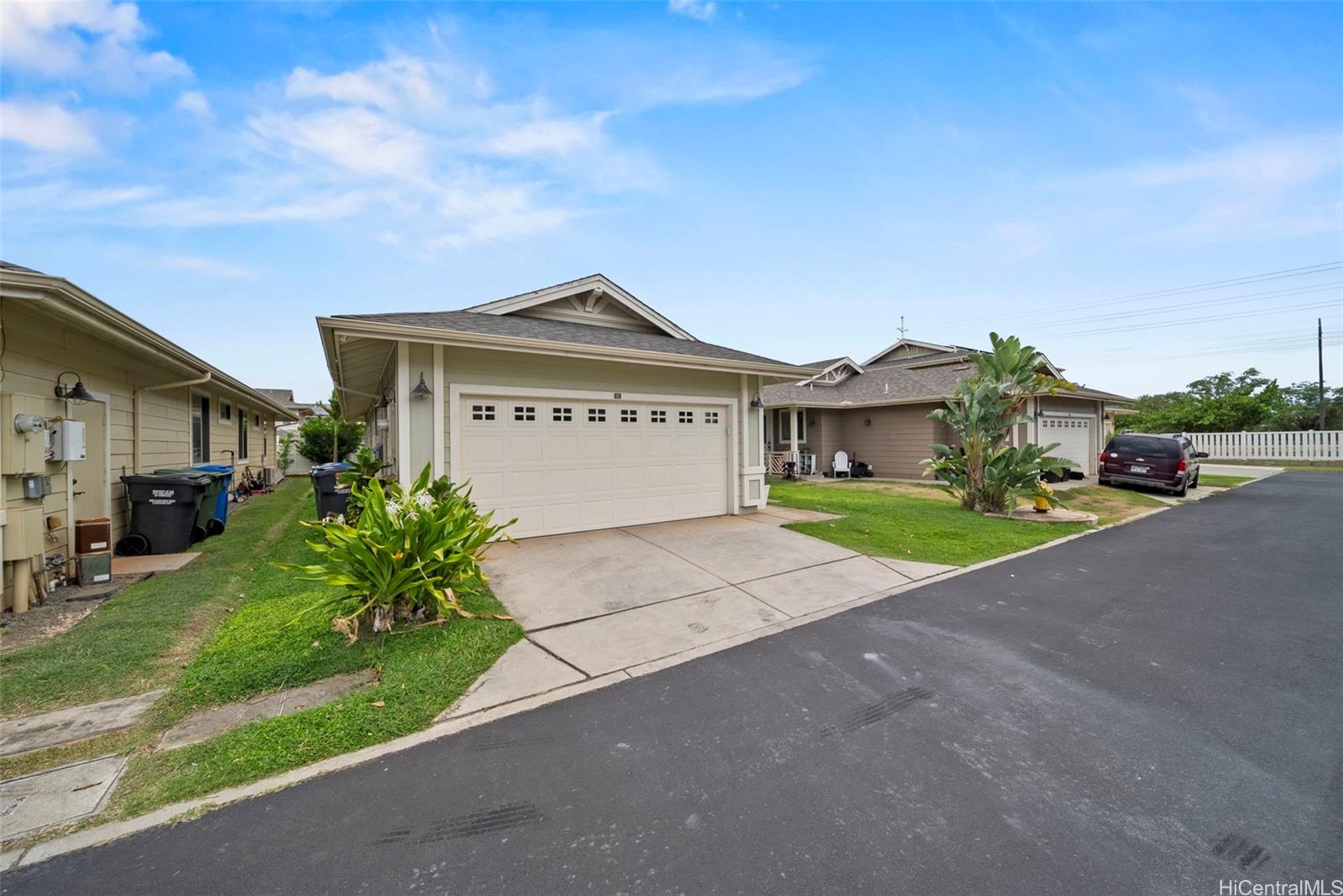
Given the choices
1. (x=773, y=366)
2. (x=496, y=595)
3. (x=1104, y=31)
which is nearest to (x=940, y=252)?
(x=1104, y=31)

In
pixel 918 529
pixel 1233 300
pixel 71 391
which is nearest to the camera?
pixel 71 391

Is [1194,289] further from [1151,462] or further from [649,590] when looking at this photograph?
[649,590]

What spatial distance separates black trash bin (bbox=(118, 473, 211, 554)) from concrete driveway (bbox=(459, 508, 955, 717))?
173 inches

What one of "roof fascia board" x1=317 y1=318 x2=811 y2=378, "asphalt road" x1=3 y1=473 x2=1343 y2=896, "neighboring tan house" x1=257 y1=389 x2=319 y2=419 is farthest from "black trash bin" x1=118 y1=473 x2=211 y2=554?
"neighboring tan house" x1=257 y1=389 x2=319 y2=419

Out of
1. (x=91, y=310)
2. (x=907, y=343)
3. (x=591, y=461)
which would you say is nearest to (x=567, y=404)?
(x=591, y=461)

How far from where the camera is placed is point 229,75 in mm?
7984

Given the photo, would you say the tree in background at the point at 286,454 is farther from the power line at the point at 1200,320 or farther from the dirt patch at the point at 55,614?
the power line at the point at 1200,320

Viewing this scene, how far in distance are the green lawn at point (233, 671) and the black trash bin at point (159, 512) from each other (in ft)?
6.19

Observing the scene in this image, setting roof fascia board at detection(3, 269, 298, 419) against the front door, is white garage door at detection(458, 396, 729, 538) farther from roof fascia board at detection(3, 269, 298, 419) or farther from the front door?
the front door

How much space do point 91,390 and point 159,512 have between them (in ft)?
5.58

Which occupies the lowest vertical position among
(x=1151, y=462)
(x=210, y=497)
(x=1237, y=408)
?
(x=210, y=497)

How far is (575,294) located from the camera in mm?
9852

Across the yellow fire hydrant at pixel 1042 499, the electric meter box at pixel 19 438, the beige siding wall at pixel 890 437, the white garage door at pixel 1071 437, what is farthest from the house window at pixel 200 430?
the white garage door at pixel 1071 437

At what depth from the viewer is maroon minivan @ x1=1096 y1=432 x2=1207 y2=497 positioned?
13.8m
